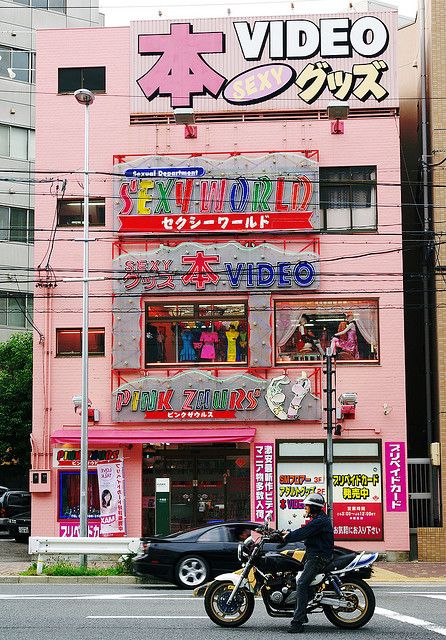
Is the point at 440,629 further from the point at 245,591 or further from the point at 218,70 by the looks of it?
the point at 218,70

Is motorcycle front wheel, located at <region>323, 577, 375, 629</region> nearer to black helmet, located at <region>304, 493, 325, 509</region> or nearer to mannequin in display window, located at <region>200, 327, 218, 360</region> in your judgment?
black helmet, located at <region>304, 493, 325, 509</region>

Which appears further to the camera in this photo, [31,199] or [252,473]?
[31,199]

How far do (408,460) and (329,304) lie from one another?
487 centimetres

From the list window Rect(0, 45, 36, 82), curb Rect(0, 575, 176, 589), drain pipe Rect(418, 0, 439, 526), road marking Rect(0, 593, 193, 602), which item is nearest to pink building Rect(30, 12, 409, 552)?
→ drain pipe Rect(418, 0, 439, 526)

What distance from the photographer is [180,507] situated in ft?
97.0

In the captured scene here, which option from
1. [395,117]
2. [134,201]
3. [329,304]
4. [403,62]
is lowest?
[329,304]

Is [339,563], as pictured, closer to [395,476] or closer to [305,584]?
[305,584]

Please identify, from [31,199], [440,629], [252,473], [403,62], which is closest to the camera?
[440,629]

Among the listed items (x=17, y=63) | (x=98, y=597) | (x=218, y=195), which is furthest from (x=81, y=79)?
(x=17, y=63)

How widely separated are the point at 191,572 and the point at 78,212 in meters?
13.5

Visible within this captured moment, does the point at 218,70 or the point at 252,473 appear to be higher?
the point at 218,70

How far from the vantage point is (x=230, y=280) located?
29.5 m

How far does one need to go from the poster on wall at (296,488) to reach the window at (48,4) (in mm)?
35475

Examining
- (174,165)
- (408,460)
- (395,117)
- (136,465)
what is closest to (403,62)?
(395,117)
